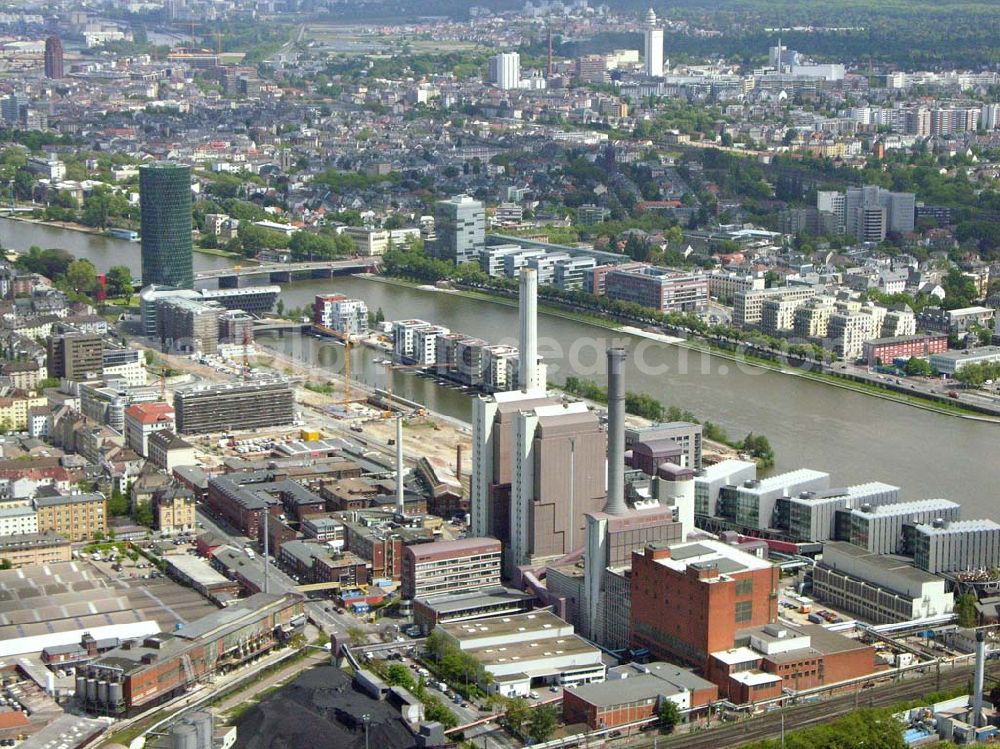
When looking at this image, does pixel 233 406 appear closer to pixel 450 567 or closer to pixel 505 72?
pixel 450 567

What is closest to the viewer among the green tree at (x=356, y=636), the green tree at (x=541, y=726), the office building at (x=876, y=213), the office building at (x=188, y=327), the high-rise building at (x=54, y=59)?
the green tree at (x=541, y=726)

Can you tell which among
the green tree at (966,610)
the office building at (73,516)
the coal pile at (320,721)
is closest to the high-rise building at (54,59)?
the office building at (73,516)

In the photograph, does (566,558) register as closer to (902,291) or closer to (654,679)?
(654,679)

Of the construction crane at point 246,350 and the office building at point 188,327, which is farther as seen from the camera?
the office building at point 188,327

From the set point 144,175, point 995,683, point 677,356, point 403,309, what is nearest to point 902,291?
point 677,356

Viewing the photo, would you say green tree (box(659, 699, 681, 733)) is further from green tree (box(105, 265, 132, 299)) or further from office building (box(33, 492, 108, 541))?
green tree (box(105, 265, 132, 299))

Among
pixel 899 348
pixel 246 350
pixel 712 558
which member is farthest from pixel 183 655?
pixel 899 348

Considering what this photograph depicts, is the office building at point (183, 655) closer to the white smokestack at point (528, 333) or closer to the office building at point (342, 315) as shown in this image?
the white smokestack at point (528, 333)
